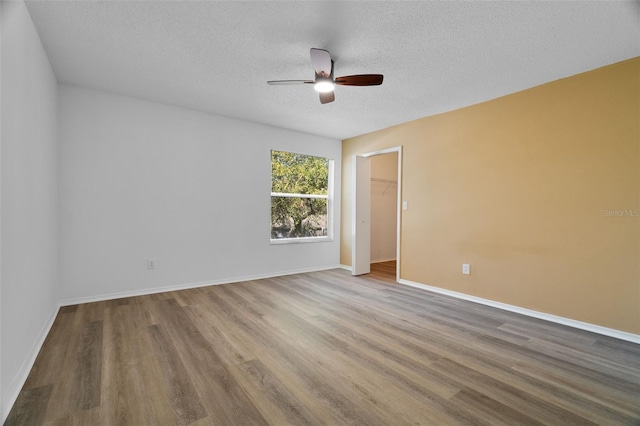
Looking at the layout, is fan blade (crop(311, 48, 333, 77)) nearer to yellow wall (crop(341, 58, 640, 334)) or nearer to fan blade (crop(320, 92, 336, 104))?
fan blade (crop(320, 92, 336, 104))

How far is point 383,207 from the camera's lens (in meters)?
6.83

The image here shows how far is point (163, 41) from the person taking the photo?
2408 mm

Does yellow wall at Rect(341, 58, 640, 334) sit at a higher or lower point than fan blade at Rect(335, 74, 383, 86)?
lower

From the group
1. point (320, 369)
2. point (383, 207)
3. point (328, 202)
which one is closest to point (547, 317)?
point (320, 369)

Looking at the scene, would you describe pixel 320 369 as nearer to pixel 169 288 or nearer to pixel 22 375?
pixel 22 375

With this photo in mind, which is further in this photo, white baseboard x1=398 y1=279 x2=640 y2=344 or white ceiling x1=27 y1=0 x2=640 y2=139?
white baseboard x1=398 y1=279 x2=640 y2=344

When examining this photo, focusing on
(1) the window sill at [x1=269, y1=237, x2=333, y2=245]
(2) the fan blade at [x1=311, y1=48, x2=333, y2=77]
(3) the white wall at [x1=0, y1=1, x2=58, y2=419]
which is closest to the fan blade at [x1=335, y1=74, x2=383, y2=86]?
(2) the fan blade at [x1=311, y1=48, x2=333, y2=77]

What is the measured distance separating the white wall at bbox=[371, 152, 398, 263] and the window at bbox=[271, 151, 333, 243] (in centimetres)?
148

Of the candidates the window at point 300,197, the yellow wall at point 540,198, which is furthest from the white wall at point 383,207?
the yellow wall at point 540,198

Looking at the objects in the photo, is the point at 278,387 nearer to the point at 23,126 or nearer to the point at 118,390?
the point at 118,390

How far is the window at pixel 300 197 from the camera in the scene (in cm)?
495

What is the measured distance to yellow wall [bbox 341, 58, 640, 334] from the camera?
259 cm

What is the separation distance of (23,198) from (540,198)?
4.54 metres

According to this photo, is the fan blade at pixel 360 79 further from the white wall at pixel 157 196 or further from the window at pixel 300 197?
the window at pixel 300 197
